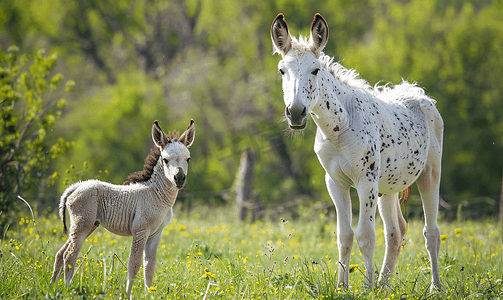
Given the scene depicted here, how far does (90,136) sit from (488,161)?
15.2 metres

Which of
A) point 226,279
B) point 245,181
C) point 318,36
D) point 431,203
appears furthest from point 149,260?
point 245,181

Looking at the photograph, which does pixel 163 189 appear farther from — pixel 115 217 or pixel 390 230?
pixel 390 230

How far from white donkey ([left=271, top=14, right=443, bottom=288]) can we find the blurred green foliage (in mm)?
7877

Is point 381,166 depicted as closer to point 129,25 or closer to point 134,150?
point 134,150

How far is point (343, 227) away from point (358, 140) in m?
0.85

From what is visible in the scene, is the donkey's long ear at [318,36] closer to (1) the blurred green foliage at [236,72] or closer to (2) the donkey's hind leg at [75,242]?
(2) the donkey's hind leg at [75,242]

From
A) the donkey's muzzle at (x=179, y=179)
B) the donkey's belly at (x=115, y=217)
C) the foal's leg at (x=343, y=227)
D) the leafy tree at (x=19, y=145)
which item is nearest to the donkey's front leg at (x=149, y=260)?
the donkey's belly at (x=115, y=217)

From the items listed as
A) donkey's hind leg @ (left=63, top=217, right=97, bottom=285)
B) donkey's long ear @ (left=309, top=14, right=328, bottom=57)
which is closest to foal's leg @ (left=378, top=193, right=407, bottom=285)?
donkey's long ear @ (left=309, top=14, right=328, bottom=57)

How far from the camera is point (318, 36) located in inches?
148

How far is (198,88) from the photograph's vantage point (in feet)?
60.5

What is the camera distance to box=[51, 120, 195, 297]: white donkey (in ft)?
11.2

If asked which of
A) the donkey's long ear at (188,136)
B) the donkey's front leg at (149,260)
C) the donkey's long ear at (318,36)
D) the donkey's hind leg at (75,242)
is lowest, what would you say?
the donkey's front leg at (149,260)

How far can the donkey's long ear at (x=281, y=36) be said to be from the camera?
3.73 metres

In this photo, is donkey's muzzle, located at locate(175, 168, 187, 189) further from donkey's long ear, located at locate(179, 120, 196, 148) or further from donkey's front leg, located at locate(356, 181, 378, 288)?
donkey's front leg, located at locate(356, 181, 378, 288)
